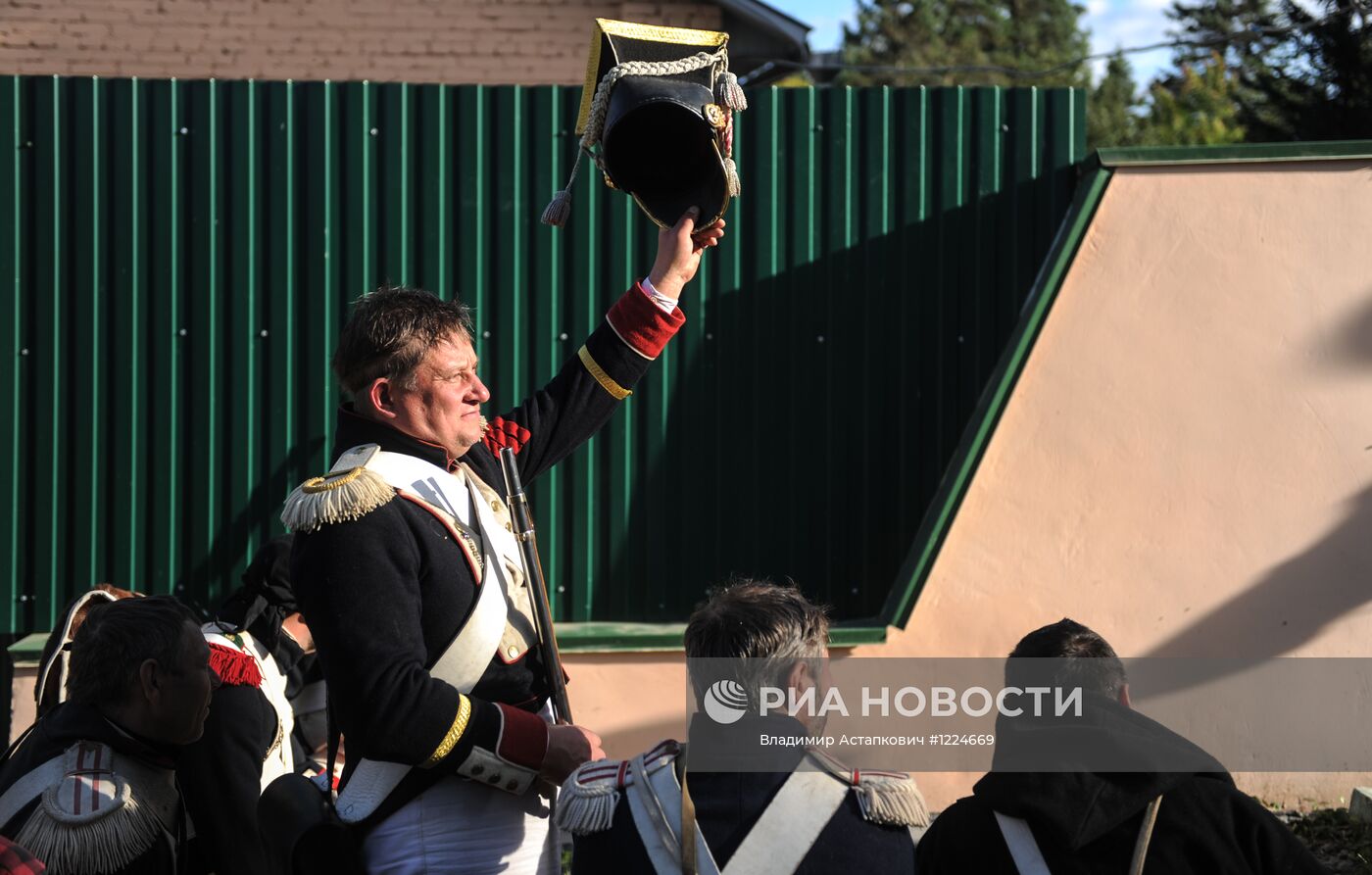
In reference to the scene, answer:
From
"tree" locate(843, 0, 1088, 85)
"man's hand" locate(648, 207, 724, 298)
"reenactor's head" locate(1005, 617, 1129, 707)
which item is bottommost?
"reenactor's head" locate(1005, 617, 1129, 707)

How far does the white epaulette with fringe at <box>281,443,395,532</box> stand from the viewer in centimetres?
243

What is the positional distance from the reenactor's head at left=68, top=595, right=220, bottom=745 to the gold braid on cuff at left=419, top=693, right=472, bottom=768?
32.1 inches

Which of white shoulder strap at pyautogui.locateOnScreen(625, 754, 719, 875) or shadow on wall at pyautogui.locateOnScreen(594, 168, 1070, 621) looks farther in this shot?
shadow on wall at pyautogui.locateOnScreen(594, 168, 1070, 621)

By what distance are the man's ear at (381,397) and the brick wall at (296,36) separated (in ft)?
19.5

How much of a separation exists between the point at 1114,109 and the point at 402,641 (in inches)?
1093

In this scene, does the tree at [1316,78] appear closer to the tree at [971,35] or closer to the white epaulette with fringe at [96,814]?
the white epaulette with fringe at [96,814]

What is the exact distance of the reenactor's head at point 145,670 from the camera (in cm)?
290

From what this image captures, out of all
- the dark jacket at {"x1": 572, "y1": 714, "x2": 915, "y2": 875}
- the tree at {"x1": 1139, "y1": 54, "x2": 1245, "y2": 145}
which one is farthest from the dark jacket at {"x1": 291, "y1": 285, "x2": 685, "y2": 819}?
the tree at {"x1": 1139, "y1": 54, "x2": 1245, "y2": 145}

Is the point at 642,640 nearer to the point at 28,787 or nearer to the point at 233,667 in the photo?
the point at 233,667

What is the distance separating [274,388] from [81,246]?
0.89 metres

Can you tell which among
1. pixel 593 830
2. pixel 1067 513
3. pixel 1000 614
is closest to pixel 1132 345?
pixel 1067 513

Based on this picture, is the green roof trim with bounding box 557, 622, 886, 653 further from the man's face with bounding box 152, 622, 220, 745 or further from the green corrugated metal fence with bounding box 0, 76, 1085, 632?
the man's face with bounding box 152, 622, 220, 745

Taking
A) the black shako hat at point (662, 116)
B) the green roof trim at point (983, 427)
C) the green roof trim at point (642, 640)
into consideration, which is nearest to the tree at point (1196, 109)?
the green roof trim at point (983, 427)

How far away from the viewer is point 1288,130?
10.4 meters
